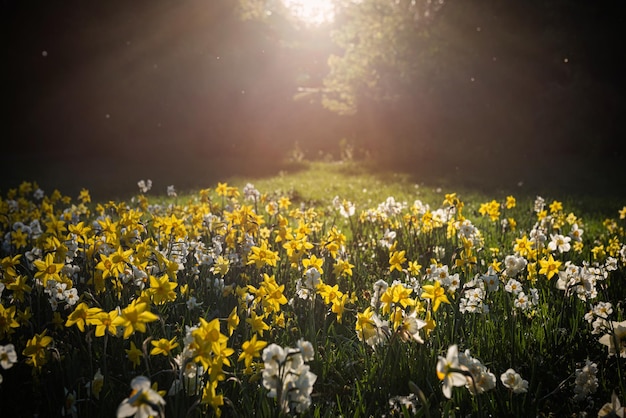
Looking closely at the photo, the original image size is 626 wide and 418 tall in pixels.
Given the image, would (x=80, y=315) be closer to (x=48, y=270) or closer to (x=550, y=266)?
(x=48, y=270)

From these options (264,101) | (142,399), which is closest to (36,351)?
(142,399)

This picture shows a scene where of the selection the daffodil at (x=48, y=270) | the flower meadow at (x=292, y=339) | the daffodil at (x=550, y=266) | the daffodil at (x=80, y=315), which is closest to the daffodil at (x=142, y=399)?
the flower meadow at (x=292, y=339)

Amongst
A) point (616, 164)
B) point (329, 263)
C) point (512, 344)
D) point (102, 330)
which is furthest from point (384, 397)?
point (616, 164)

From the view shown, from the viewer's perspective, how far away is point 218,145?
1018 inches

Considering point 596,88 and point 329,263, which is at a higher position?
point 596,88

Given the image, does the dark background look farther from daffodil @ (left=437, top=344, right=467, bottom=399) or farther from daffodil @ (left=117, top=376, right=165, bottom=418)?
daffodil @ (left=437, top=344, right=467, bottom=399)

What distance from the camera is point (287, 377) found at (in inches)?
62.5

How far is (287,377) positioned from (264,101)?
87.8 feet

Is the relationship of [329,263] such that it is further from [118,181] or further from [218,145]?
[218,145]

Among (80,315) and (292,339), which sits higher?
(80,315)

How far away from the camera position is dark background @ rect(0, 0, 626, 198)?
17.0 meters

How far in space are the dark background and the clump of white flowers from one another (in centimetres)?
1043

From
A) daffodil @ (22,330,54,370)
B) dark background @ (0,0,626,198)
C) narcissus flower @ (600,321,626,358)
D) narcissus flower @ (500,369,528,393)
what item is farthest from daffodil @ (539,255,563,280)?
dark background @ (0,0,626,198)

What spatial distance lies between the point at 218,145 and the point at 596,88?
17420 mm
